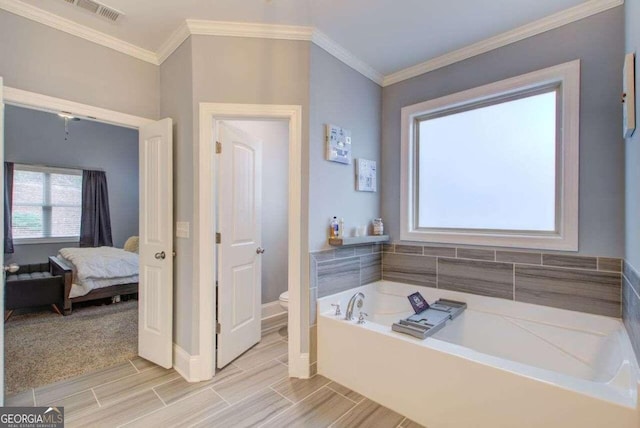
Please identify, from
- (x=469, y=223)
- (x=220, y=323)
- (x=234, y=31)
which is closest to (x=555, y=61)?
(x=469, y=223)

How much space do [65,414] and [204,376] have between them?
2.65ft

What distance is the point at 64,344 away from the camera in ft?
9.15

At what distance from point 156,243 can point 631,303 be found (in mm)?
3096

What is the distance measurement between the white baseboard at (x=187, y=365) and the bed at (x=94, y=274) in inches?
90.7

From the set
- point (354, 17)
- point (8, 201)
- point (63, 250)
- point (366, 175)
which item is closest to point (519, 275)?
point (366, 175)

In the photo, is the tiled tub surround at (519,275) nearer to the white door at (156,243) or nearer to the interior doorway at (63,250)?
the white door at (156,243)

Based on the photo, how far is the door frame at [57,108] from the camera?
1861mm

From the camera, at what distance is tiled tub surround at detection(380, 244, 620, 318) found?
74.7 inches

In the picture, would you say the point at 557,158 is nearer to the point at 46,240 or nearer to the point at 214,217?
the point at 214,217

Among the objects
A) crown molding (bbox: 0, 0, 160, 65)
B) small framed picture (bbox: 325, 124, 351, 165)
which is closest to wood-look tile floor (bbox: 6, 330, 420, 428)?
small framed picture (bbox: 325, 124, 351, 165)

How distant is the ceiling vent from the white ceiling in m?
0.04

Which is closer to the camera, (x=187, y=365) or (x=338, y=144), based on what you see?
(x=187, y=365)

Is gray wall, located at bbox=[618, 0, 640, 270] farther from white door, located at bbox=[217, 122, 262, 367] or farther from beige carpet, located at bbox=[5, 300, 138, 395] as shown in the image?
beige carpet, located at bbox=[5, 300, 138, 395]

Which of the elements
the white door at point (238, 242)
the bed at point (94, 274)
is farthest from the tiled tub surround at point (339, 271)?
the bed at point (94, 274)
